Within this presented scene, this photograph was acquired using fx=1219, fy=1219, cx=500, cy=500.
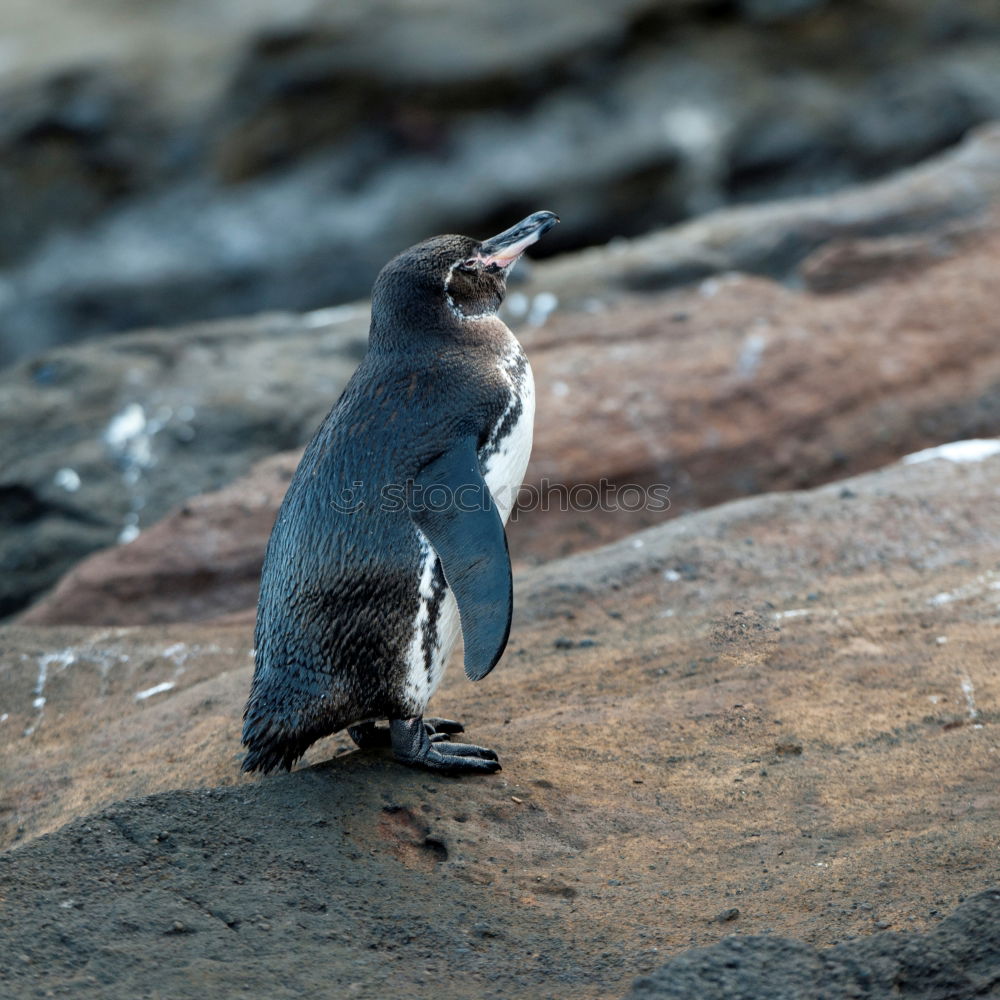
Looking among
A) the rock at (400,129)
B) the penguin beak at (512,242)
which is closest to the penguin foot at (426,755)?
the penguin beak at (512,242)

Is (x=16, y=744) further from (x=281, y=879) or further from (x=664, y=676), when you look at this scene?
(x=664, y=676)

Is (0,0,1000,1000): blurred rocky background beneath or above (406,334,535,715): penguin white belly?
beneath

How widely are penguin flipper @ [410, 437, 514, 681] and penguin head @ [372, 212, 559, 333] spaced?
1.68ft

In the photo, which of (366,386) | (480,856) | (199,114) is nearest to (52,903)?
(480,856)

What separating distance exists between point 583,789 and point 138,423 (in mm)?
4036

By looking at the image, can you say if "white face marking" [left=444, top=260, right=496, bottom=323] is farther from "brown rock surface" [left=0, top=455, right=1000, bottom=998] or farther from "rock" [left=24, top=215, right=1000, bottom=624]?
"rock" [left=24, top=215, right=1000, bottom=624]

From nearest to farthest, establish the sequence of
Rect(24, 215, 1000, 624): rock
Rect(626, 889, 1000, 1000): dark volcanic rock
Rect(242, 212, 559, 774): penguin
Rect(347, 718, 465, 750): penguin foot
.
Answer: Rect(626, 889, 1000, 1000): dark volcanic rock, Rect(242, 212, 559, 774): penguin, Rect(347, 718, 465, 750): penguin foot, Rect(24, 215, 1000, 624): rock

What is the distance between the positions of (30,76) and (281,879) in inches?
460

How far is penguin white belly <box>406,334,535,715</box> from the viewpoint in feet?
10.5

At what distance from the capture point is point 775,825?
2.98 metres

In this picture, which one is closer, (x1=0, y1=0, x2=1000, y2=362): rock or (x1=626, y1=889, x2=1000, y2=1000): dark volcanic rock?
(x1=626, y1=889, x2=1000, y2=1000): dark volcanic rock

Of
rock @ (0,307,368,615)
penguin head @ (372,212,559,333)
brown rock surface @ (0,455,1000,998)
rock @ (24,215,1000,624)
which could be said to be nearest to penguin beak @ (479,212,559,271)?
penguin head @ (372,212,559,333)

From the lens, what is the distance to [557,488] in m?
5.92

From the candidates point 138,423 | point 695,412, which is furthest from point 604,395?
point 138,423
